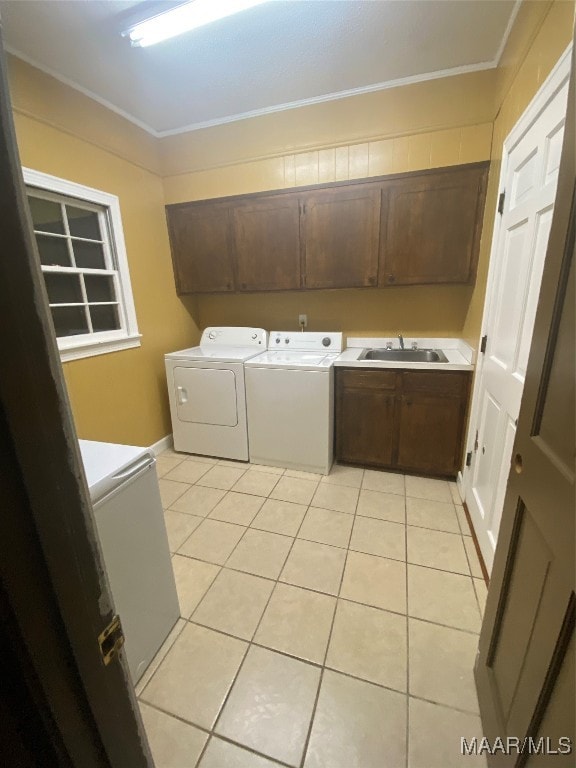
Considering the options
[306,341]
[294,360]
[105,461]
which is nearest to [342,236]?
[306,341]

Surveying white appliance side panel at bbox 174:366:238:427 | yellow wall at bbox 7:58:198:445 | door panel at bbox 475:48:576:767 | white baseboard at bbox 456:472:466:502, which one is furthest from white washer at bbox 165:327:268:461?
door panel at bbox 475:48:576:767

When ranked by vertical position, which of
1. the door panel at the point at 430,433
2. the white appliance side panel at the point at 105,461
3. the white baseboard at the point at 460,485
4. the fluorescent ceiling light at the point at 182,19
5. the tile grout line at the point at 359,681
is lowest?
the tile grout line at the point at 359,681

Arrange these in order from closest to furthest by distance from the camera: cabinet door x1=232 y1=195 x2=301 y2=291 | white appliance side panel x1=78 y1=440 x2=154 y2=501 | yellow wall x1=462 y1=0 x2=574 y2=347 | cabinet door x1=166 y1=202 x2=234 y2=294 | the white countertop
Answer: white appliance side panel x1=78 y1=440 x2=154 y2=501
yellow wall x1=462 y1=0 x2=574 y2=347
the white countertop
cabinet door x1=232 y1=195 x2=301 y2=291
cabinet door x1=166 y1=202 x2=234 y2=294

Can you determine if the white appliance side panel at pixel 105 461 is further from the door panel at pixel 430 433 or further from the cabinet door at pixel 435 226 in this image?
the cabinet door at pixel 435 226

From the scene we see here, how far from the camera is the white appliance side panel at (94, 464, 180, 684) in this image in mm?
1077

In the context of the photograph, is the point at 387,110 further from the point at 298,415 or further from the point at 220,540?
the point at 220,540

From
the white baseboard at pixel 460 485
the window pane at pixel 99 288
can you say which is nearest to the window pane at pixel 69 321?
the window pane at pixel 99 288

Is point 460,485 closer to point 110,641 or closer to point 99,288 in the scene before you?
point 110,641

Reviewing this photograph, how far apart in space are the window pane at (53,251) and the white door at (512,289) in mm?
2725

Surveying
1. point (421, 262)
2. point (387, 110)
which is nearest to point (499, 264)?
point (421, 262)

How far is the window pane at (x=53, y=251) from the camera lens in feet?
6.98

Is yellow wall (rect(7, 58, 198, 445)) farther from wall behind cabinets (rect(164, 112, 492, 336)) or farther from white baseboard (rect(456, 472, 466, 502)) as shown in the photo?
white baseboard (rect(456, 472, 466, 502))

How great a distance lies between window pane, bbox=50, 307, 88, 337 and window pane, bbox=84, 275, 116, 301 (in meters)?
0.15

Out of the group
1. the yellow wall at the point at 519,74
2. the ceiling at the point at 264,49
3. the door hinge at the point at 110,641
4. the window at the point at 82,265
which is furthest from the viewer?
the window at the point at 82,265
